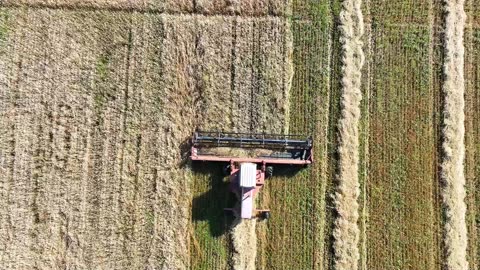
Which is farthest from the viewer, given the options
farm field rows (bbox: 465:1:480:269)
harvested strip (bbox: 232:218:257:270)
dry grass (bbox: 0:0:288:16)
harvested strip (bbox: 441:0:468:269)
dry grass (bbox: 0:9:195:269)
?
dry grass (bbox: 0:0:288:16)

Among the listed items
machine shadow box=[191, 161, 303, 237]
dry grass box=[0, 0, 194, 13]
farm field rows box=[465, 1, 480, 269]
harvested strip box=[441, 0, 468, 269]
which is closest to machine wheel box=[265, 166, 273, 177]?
machine shadow box=[191, 161, 303, 237]

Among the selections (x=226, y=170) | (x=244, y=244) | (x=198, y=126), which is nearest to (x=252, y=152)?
(x=226, y=170)

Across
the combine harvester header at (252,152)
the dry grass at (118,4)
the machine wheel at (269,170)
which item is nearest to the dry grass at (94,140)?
the dry grass at (118,4)

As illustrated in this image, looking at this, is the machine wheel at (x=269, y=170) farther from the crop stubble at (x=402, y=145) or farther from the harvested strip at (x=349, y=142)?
the crop stubble at (x=402, y=145)

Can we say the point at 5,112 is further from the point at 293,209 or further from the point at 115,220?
the point at 293,209

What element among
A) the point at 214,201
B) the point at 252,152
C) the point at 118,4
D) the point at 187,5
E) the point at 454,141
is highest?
the point at 187,5

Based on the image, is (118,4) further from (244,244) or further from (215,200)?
(244,244)

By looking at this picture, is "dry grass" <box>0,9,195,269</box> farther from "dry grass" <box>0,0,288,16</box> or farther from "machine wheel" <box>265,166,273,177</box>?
"machine wheel" <box>265,166,273,177</box>
